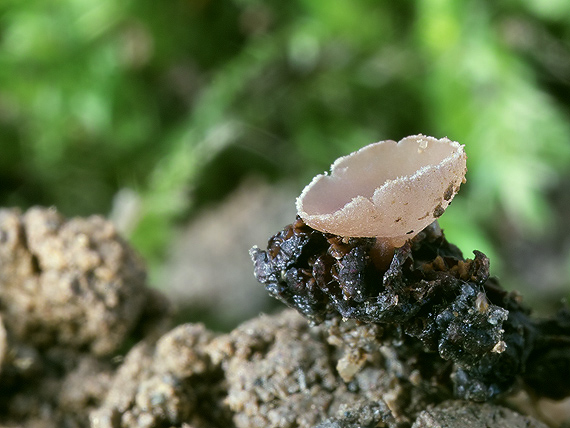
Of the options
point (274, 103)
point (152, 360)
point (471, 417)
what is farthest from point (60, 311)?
point (274, 103)

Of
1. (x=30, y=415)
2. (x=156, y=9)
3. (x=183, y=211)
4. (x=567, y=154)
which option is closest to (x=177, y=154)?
(x=183, y=211)

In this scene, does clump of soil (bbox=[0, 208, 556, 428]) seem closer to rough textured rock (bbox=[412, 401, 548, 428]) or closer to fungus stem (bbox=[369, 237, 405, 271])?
rough textured rock (bbox=[412, 401, 548, 428])

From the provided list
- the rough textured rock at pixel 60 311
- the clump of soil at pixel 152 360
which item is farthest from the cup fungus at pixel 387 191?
the rough textured rock at pixel 60 311

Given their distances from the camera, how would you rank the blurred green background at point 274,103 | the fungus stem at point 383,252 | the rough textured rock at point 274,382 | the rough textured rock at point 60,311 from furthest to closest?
the blurred green background at point 274,103 → the rough textured rock at point 60,311 → the rough textured rock at point 274,382 → the fungus stem at point 383,252

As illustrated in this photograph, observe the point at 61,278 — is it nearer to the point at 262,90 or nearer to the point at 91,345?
the point at 91,345

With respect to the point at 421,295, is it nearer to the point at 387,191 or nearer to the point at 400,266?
the point at 400,266

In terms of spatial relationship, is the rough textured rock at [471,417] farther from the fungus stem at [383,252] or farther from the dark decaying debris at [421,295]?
the fungus stem at [383,252]

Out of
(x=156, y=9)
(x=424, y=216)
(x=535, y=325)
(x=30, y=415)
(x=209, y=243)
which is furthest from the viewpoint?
(x=156, y=9)
